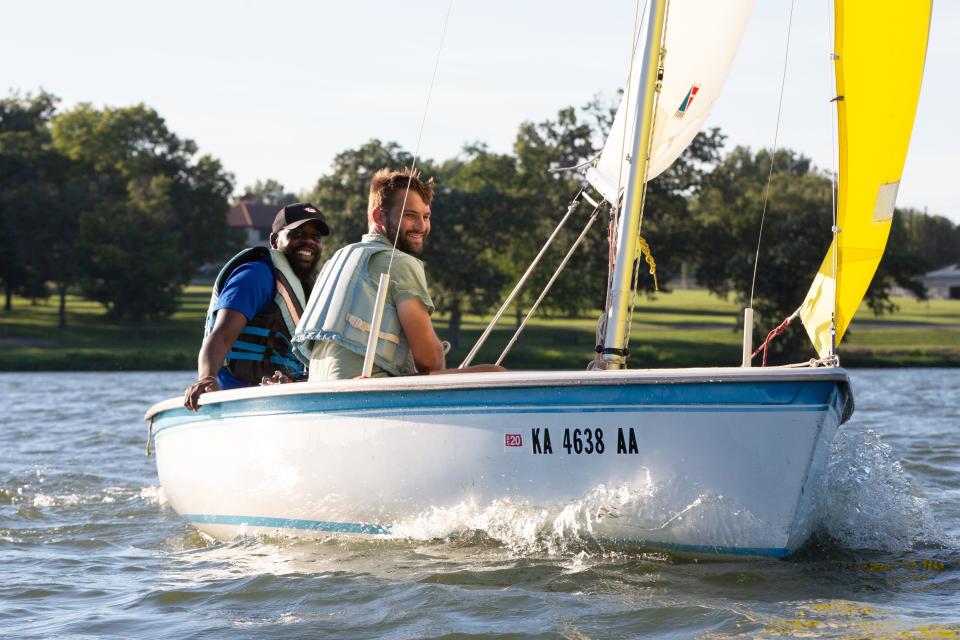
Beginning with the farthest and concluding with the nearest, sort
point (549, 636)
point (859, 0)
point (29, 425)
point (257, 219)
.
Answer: point (257, 219), point (29, 425), point (859, 0), point (549, 636)

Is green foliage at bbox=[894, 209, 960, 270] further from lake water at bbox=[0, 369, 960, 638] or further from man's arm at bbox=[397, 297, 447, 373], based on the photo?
man's arm at bbox=[397, 297, 447, 373]

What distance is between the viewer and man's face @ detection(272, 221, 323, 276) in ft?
26.4

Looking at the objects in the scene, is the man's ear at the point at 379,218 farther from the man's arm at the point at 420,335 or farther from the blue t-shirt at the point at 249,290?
the blue t-shirt at the point at 249,290

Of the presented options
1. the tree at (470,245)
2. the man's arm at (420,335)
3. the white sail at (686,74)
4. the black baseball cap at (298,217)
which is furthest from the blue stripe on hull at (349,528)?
the tree at (470,245)

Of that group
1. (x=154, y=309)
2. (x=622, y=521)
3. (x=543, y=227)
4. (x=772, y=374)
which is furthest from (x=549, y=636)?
(x=154, y=309)

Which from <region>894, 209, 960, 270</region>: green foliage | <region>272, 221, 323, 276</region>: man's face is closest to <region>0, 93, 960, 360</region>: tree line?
<region>272, 221, 323, 276</region>: man's face

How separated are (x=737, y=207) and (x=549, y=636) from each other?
4680 centimetres

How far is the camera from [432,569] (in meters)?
6.71

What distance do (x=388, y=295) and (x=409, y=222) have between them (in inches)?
15.1

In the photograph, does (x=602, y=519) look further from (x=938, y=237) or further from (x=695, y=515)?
(x=938, y=237)

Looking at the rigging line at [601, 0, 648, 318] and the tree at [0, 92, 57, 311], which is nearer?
the rigging line at [601, 0, 648, 318]

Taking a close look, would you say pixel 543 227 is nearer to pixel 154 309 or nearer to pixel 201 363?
pixel 154 309

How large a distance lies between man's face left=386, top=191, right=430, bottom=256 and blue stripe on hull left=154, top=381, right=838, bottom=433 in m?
0.81

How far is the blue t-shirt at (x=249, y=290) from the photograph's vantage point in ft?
25.0
